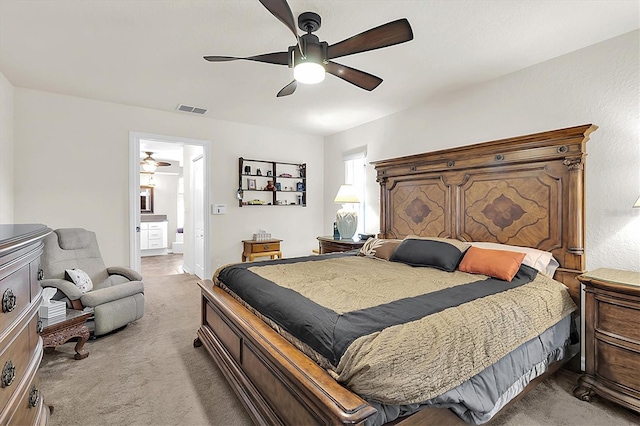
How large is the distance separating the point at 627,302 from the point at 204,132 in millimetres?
4849

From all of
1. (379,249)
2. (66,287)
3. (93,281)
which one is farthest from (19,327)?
(379,249)

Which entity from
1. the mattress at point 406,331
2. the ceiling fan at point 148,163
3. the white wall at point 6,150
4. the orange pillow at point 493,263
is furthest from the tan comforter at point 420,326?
the ceiling fan at point 148,163

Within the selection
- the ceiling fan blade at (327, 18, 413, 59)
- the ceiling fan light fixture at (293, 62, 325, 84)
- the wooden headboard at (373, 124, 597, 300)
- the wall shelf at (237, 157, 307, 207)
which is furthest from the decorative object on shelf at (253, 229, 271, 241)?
the ceiling fan blade at (327, 18, 413, 59)

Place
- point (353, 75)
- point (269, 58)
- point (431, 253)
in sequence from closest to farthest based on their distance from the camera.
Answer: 1. point (269, 58)
2. point (353, 75)
3. point (431, 253)

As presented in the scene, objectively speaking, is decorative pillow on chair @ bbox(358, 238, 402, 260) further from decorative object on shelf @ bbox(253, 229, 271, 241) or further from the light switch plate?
the light switch plate

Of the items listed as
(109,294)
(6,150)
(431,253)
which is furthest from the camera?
(6,150)

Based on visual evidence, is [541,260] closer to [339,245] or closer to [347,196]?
[339,245]

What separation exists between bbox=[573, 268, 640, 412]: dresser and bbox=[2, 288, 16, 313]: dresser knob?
304 cm

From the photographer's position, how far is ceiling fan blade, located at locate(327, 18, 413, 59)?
5.89ft

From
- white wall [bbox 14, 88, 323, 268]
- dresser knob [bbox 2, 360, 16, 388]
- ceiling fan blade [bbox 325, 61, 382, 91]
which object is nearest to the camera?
dresser knob [bbox 2, 360, 16, 388]

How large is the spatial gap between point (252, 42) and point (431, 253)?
2.34 m

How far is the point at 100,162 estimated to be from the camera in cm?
394

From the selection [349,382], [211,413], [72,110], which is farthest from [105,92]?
[349,382]

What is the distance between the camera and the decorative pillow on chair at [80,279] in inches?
116
